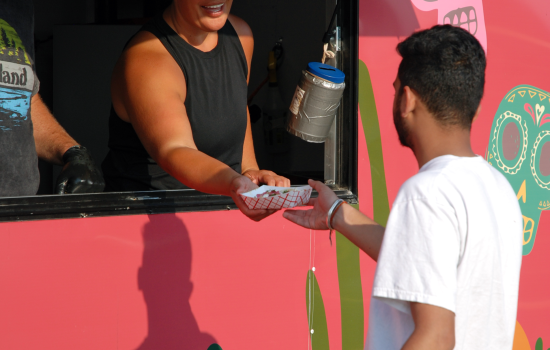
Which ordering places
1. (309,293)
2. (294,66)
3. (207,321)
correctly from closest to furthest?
(207,321) < (309,293) < (294,66)

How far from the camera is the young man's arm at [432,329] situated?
100cm

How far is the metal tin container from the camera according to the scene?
2.29 m

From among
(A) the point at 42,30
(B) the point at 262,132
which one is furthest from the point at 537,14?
(A) the point at 42,30

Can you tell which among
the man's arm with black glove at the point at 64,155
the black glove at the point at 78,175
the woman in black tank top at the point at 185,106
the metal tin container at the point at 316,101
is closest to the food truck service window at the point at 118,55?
the metal tin container at the point at 316,101

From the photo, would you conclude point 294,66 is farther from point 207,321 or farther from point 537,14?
point 207,321

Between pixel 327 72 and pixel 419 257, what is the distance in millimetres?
1416

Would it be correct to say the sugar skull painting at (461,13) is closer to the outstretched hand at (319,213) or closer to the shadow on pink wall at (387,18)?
the shadow on pink wall at (387,18)

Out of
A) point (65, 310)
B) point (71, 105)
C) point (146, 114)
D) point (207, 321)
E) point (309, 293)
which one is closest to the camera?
point (146, 114)

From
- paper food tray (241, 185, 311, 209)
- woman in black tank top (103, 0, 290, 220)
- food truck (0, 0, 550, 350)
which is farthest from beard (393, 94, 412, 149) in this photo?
food truck (0, 0, 550, 350)

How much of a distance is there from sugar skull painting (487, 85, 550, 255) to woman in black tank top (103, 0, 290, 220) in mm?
1657

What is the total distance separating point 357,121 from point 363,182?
0.32m

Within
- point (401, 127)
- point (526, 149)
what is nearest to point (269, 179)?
point (401, 127)

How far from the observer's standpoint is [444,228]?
1044 mm

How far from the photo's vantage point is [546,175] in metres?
3.32
